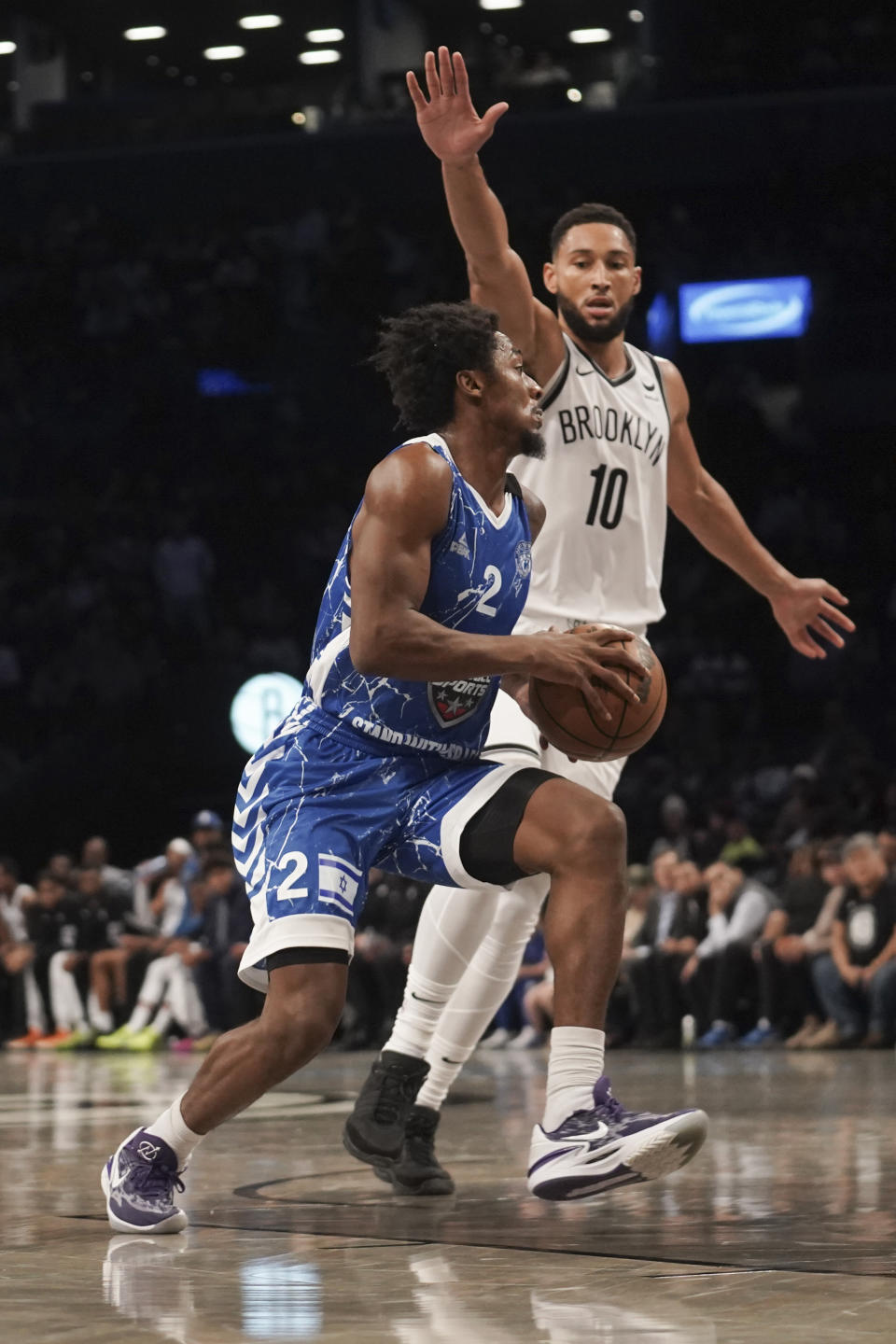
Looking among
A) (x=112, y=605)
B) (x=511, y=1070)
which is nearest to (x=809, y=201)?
(x=112, y=605)

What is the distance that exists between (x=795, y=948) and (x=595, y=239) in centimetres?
665

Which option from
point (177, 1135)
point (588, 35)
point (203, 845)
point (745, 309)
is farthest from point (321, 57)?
point (177, 1135)

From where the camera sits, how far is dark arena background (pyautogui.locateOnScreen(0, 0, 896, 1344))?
1272 centimetres

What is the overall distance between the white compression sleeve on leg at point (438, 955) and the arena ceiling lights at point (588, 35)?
1723cm

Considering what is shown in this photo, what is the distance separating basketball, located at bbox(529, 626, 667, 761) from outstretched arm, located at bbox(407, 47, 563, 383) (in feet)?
3.55

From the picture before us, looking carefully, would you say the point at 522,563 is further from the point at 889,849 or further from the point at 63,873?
the point at 63,873

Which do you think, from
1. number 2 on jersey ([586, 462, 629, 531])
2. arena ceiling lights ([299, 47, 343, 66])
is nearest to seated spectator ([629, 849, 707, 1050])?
number 2 on jersey ([586, 462, 629, 531])

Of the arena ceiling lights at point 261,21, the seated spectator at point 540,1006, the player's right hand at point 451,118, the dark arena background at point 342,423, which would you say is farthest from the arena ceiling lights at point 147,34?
the player's right hand at point 451,118

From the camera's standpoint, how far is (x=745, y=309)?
721 inches

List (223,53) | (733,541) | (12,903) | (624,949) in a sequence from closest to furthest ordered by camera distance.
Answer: (733,541) < (624,949) < (12,903) < (223,53)

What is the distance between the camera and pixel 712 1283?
305 cm

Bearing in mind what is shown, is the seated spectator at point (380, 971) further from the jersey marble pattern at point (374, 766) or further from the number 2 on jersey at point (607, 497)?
the jersey marble pattern at point (374, 766)

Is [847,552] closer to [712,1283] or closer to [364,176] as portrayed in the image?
[364,176]

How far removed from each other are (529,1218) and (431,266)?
1631 centimetres
